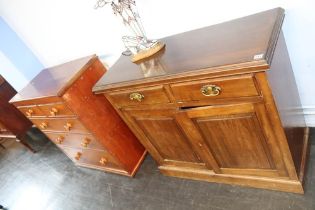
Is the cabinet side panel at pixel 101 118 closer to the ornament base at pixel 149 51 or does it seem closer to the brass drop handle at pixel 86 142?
the brass drop handle at pixel 86 142

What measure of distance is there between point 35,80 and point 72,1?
69cm

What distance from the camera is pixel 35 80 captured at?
216cm

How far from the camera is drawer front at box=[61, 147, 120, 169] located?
2.09 meters

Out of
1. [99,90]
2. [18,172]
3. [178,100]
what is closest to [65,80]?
[99,90]

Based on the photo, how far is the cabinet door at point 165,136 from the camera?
148 centimetres

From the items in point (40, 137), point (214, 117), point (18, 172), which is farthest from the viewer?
point (40, 137)

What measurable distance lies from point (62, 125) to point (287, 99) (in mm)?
1469

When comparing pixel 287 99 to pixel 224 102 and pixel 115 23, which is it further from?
pixel 115 23

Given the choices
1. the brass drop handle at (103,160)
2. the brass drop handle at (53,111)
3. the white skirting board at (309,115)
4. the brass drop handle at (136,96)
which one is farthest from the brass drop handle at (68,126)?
the white skirting board at (309,115)

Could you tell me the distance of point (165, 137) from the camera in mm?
1614

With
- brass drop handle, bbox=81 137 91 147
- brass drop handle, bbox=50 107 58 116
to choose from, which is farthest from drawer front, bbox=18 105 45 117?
brass drop handle, bbox=81 137 91 147

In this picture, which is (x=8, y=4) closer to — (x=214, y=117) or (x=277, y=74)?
(x=214, y=117)

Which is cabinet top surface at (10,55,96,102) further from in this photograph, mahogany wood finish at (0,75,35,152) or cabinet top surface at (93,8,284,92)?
mahogany wood finish at (0,75,35,152)

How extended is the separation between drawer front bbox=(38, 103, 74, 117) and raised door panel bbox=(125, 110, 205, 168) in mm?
456
